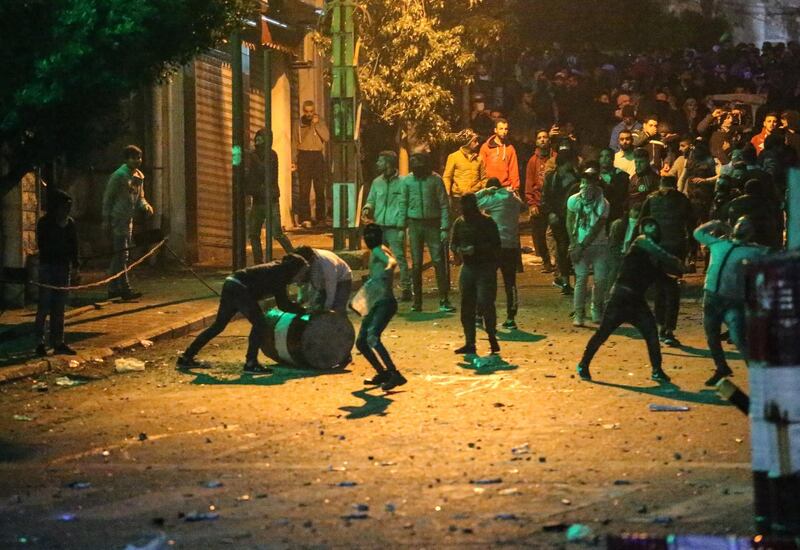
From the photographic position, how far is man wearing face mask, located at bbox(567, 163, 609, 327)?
613 inches

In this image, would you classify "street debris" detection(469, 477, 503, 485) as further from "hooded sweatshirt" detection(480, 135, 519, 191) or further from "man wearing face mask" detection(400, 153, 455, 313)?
"hooded sweatshirt" detection(480, 135, 519, 191)

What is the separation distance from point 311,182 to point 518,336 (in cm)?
1433

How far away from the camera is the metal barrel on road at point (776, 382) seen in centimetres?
505

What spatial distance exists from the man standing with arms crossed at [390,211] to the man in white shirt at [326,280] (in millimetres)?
5001

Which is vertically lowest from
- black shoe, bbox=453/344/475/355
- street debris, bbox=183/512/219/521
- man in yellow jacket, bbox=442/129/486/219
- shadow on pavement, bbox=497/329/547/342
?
street debris, bbox=183/512/219/521

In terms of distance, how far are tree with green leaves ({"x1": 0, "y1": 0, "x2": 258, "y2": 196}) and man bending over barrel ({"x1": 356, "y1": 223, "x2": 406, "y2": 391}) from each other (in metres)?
2.83

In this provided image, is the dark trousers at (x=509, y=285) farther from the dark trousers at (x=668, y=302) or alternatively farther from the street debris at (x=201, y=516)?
the street debris at (x=201, y=516)

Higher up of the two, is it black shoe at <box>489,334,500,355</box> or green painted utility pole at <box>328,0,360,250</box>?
green painted utility pole at <box>328,0,360,250</box>

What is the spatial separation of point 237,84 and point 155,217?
435 cm

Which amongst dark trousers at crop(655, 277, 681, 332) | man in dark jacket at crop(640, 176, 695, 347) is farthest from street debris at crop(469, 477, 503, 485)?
man in dark jacket at crop(640, 176, 695, 347)

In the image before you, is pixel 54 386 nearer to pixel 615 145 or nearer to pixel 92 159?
pixel 92 159

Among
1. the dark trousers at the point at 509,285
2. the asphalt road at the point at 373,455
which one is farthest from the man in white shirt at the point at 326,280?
the dark trousers at the point at 509,285

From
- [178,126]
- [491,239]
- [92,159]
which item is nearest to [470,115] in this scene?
[178,126]

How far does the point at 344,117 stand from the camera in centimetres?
2264
